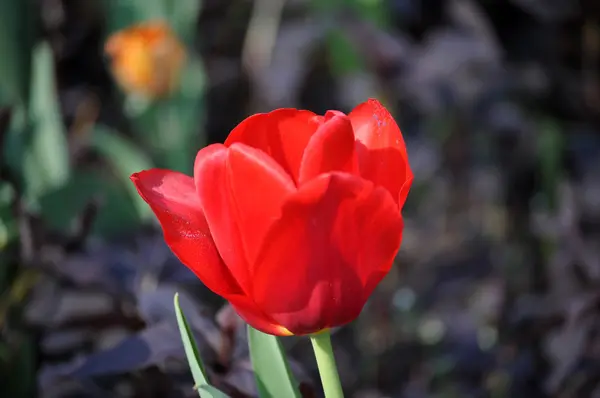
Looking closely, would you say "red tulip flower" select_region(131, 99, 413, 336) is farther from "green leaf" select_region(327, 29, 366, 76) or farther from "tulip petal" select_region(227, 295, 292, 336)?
"green leaf" select_region(327, 29, 366, 76)

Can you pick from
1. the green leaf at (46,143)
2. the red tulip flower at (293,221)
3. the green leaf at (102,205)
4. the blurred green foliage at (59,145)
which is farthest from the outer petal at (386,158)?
the green leaf at (46,143)

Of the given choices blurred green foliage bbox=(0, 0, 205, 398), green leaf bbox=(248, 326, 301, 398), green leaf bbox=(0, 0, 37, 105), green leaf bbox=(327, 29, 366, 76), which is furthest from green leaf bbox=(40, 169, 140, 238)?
green leaf bbox=(248, 326, 301, 398)

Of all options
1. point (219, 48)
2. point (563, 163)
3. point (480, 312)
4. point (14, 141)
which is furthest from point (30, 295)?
point (219, 48)

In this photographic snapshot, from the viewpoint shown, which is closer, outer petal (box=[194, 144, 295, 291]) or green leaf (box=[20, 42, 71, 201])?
outer petal (box=[194, 144, 295, 291])

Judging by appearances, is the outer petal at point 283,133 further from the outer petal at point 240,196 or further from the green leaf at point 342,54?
the green leaf at point 342,54

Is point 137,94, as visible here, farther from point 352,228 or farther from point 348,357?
point 352,228

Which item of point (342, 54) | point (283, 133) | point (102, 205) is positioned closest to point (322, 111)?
point (342, 54)
